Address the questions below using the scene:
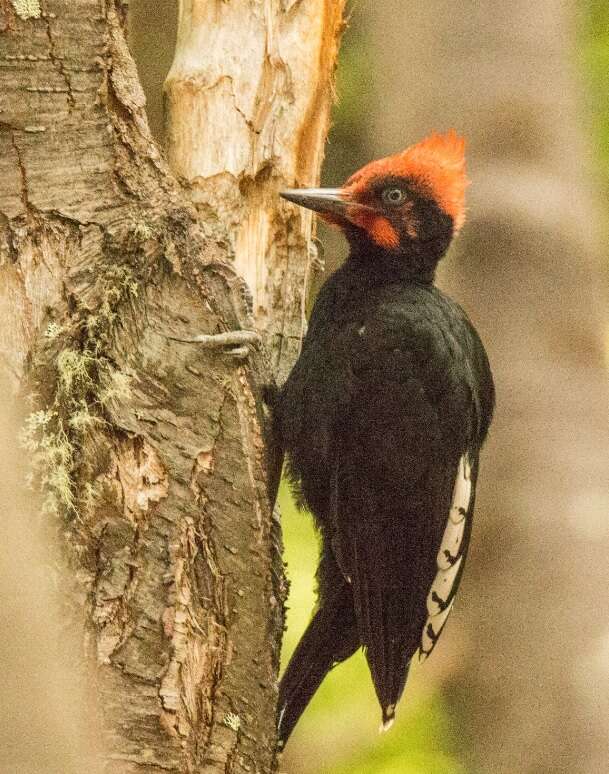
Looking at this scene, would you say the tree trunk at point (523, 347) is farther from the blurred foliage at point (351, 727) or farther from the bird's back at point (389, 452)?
the bird's back at point (389, 452)

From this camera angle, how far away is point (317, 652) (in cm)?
230

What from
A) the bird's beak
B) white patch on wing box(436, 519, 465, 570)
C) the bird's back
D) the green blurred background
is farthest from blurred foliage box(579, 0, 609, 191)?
white patch on wing box(436, 519, 465, 570)

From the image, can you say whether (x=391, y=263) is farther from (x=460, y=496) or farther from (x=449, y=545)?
(x=449, y=545)

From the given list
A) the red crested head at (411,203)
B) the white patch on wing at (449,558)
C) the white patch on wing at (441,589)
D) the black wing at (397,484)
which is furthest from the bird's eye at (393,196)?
the white patch on wing at (441,589)

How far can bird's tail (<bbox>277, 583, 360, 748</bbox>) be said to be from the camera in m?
2.21

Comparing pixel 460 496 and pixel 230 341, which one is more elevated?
pixel 230 341

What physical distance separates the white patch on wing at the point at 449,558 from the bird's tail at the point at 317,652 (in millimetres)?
179

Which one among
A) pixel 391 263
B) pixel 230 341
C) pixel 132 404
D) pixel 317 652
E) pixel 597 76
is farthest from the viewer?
pixel 597 76

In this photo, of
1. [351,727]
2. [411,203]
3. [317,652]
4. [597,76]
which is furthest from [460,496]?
[597,76]

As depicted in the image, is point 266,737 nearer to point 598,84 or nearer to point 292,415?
point 292,415

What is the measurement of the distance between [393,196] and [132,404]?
1.08 m

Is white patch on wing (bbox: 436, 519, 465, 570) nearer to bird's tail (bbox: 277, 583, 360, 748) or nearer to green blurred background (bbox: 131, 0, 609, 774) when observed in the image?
bird's tail (bbox: 277, 583, 360, 748)

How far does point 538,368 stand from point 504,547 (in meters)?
0.50

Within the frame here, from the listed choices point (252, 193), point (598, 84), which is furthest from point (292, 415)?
point (598, 84)
